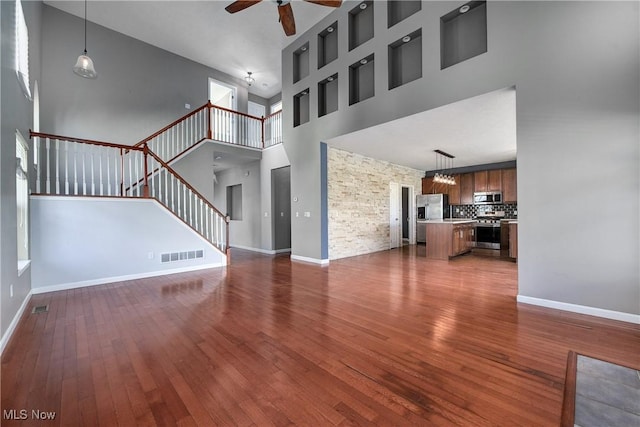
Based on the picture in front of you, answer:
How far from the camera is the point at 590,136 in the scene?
2.99m

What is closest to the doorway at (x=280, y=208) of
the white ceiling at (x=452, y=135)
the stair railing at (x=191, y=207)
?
the stair railing at (x=191, y=207)

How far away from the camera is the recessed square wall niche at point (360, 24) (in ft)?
17.5

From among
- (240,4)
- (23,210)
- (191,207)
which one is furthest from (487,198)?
(23,210)

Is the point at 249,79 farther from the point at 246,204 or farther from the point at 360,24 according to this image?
the point at 360,24

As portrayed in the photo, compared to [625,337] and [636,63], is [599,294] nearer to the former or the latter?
[625,337]

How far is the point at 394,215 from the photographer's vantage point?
8625 millimetres

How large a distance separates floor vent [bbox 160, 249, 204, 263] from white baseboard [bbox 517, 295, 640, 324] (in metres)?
5.61

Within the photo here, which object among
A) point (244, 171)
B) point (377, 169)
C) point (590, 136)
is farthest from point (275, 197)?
point (590, 136)

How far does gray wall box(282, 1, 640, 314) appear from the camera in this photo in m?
2.81

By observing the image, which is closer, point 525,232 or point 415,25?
point 525,232

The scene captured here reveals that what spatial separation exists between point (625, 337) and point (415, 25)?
15.8ft

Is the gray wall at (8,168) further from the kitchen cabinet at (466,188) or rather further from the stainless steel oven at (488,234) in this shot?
the kitchen cabinet at (466,188)

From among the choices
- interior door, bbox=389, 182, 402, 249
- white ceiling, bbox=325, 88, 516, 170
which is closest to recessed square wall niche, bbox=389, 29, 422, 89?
white ceiling, bbox=325, 88, 516, 170

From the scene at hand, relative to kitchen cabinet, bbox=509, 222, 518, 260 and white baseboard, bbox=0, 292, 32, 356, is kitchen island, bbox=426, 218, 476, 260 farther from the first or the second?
white baseboard, bbox=0, 292, 32, 356
